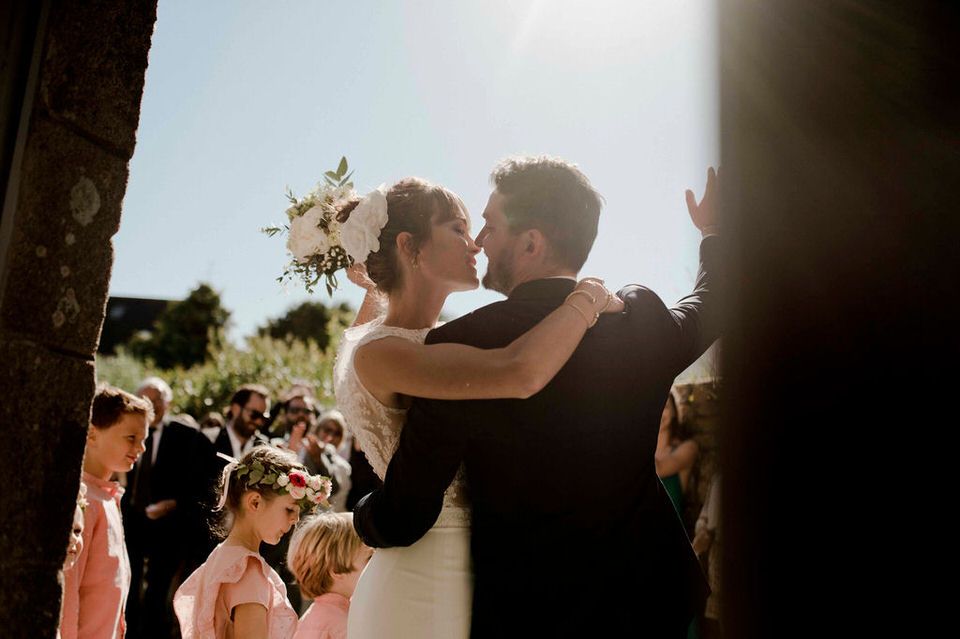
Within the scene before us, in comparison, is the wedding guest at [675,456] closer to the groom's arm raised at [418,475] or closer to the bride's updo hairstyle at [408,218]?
the bride's updo hairstyle at [408,218]

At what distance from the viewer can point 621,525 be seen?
6.26 ft

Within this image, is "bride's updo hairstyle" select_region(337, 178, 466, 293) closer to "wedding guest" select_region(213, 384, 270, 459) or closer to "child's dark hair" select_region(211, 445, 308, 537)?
"child's dark hair" select_region(211, 445, 308, 537)

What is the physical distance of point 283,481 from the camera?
146 inches

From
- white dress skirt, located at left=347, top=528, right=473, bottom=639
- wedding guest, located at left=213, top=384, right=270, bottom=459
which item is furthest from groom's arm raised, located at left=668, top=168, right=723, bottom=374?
wedding guest, located at left=213, top=384, right=270, bottom=459

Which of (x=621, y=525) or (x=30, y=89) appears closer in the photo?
(x=30, y=89)

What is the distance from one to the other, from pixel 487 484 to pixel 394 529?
0.87 ft

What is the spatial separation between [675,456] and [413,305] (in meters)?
3.44

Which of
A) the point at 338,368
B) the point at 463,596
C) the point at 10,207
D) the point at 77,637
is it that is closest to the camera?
the point at 10,207

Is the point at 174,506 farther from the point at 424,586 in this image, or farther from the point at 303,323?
the point at 303,323

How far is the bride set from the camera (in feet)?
6.02

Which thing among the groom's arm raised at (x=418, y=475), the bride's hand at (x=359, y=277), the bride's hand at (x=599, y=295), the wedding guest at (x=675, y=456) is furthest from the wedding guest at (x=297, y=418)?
the bride's hand at (x=599, y=295)

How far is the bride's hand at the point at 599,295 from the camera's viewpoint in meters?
1.92

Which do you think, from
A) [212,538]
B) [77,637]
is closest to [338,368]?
[77,637]

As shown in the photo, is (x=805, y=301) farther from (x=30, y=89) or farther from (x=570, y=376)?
(x=30, y=89)
